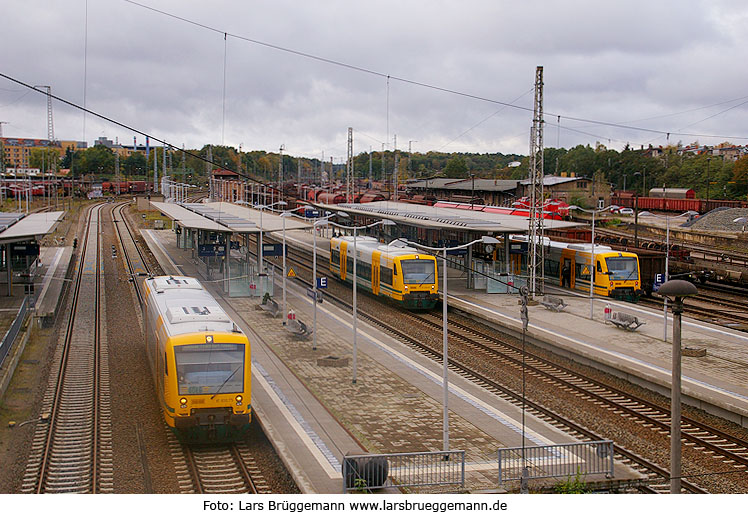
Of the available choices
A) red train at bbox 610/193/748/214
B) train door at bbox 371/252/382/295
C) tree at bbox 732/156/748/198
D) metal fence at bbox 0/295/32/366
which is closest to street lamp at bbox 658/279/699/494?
metal fence at bbox 0/295/32/366

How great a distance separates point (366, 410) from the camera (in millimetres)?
18250

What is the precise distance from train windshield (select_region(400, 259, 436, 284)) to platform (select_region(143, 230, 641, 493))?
515 centimetres

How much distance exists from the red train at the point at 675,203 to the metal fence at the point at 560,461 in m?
70.5

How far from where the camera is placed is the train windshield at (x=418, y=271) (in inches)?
1266

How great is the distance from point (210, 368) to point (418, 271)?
18.2 meters

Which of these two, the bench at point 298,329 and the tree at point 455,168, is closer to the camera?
the bench at point 298,329

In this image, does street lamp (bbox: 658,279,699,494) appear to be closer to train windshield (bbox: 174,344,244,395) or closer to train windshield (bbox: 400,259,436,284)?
train windshield (bbox: 174,344,244,395)

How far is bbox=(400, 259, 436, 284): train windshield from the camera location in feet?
105

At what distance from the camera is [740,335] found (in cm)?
2709

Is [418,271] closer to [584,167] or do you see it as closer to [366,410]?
[366,410]

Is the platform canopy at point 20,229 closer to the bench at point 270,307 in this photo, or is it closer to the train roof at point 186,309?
the bench at point 270,307

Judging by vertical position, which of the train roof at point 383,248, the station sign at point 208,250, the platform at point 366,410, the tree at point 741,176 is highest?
the tree at point 741,176

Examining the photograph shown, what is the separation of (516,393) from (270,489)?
8.94m

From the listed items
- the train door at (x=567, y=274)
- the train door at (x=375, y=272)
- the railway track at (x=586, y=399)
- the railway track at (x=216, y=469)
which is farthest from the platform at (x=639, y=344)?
the railway track at (x=216, y=469)
